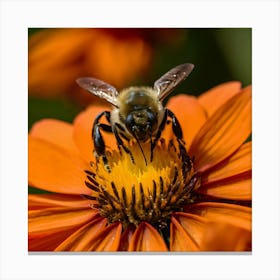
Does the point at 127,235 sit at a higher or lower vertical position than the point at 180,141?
lower

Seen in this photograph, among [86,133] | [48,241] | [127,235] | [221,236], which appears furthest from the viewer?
[86,133]

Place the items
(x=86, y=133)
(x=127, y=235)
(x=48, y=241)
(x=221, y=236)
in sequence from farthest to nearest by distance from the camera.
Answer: (x=86, y=133) → (x=48, y=241) → (x=127, y=235) → (x=221, y=236)

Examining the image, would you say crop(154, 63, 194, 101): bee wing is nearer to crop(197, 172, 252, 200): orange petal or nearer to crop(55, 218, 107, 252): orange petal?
crop(197, 172, 252, 200): orange petal

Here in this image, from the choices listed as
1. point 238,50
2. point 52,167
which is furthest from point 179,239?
point 238,50

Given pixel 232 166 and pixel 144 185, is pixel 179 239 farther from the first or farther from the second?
pixel 232 166

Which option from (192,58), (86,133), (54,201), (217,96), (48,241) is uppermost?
(192,58)
